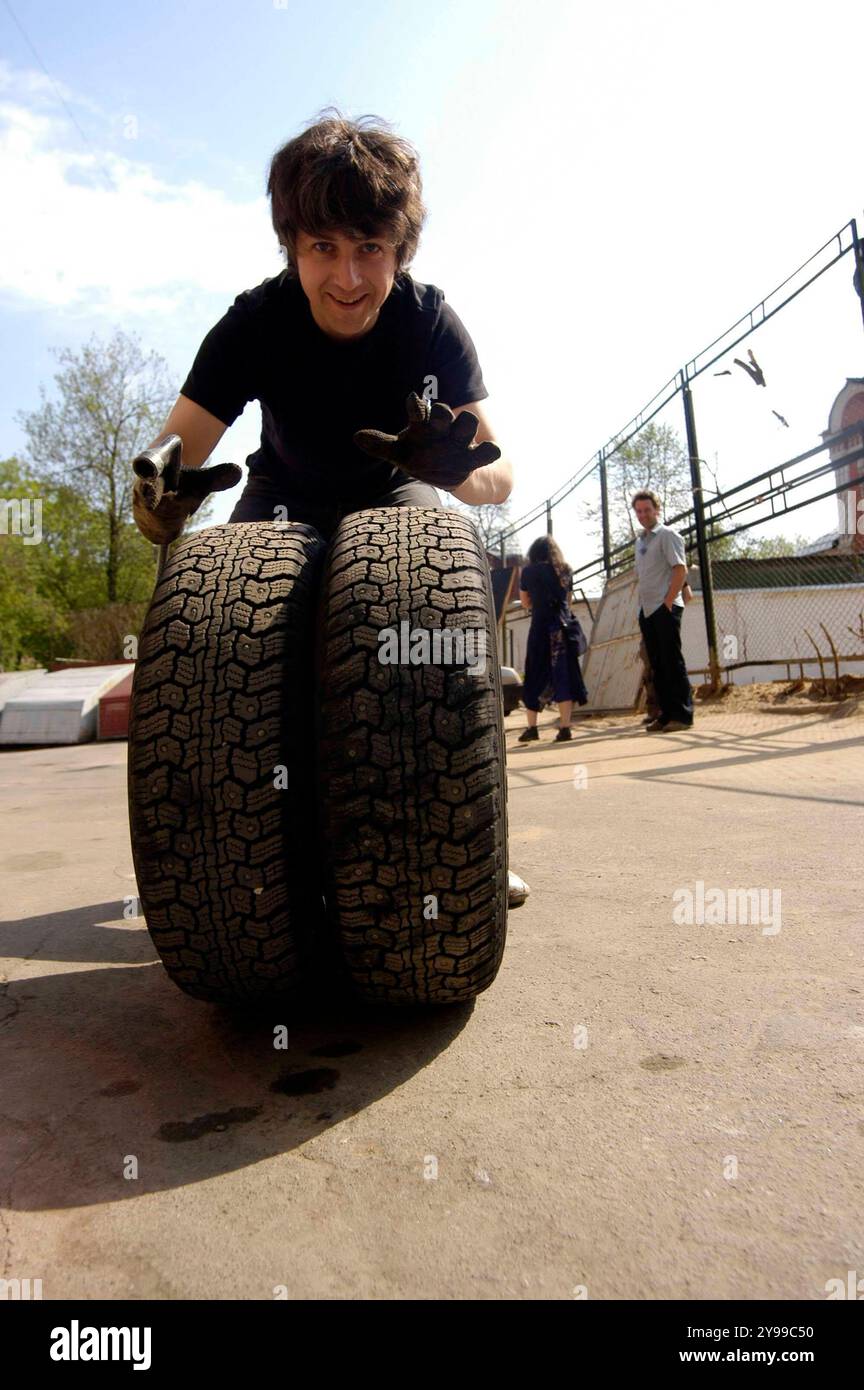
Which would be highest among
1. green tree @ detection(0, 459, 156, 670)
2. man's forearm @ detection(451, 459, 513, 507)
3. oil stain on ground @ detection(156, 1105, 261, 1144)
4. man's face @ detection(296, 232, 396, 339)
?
green tree @ detection(0, 459, 156, 670)

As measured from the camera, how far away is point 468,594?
1.49 meters

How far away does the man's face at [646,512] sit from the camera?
24.3 ft

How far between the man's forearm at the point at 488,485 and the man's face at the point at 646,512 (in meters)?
5.14

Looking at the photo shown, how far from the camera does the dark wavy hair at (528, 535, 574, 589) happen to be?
773cm

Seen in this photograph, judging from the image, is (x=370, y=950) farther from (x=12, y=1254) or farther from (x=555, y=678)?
(x=555, y=678)

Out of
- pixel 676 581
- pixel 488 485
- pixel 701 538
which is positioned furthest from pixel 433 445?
pixel 701 538

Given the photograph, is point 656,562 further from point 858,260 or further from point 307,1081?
point 307,1081

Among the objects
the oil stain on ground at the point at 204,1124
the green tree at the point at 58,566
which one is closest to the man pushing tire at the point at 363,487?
the oil stain on ground at the point at 204,1124

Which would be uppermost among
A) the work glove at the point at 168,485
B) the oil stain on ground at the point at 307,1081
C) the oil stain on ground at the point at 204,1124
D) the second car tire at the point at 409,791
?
the work glove at the point at 168,485

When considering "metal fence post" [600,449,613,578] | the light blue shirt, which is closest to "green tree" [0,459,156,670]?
"metal fence post" [600,449,613,578]

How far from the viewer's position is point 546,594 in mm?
7699

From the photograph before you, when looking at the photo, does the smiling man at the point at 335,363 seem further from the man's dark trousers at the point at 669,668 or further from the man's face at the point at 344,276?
the man's dark trousers at the point at 669,668

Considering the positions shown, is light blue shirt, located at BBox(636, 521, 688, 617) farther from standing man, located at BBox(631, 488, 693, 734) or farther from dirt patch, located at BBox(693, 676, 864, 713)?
dirt patch, located at BBox(693, 676, 864, 713)

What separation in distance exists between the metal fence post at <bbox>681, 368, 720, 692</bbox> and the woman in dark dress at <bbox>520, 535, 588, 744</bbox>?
275cm
